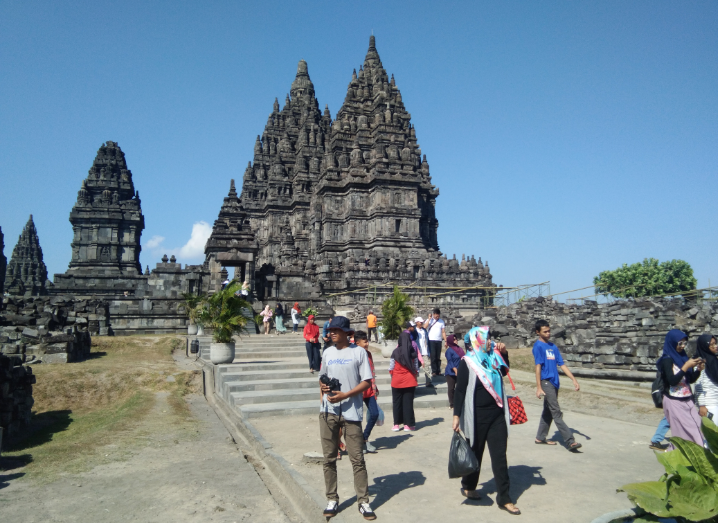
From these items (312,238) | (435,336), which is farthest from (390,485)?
(312,238)

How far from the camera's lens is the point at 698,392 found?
6328mm

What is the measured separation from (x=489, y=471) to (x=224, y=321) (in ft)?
27.7

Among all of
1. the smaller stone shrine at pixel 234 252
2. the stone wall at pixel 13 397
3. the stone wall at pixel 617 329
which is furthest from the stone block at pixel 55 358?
the stone wall at pixel 617 329

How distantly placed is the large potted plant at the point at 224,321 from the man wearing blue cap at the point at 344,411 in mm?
8172

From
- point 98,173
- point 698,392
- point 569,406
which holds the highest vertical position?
point 98,173

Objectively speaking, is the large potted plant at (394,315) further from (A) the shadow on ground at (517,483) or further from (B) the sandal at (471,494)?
(B) the sandal at (471,494)

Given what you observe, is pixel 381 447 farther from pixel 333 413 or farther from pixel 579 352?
pixel 579 352

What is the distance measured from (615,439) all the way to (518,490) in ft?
10.4

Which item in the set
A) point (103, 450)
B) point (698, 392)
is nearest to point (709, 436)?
point (698, 392)

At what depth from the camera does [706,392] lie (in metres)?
6.24

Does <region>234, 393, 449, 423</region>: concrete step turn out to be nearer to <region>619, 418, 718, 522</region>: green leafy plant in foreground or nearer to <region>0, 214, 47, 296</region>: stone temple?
<region>619, 418, 718, 522</region>: green leafy plant in foreground

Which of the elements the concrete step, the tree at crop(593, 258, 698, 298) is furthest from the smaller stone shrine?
the tree at crop(593, 258, 698, 298)

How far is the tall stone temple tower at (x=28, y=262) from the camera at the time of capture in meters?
45.7

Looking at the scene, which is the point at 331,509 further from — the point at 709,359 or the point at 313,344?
the point at 313,344
